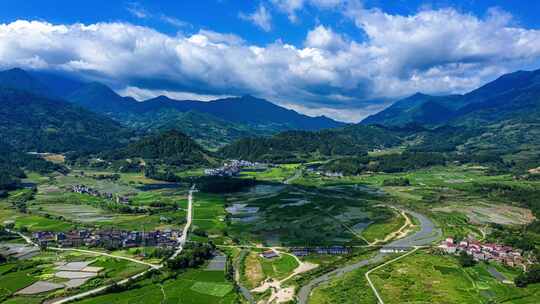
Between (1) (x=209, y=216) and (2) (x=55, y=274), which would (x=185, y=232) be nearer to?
(1) (x=209, y=216)

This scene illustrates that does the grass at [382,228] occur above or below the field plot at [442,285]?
above

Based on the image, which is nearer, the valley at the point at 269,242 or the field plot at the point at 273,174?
the valley at the point at 269,242

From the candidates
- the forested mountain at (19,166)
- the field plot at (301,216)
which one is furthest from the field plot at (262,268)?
the forested mountain at (19,166)

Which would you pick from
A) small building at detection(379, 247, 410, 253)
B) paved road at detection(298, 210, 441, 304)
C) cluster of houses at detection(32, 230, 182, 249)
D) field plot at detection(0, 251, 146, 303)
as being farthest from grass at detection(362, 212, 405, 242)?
field plot at detection(0, 251, 146, 303)

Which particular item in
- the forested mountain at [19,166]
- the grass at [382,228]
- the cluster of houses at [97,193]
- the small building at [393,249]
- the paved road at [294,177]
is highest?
the forested mountain at [19,166]

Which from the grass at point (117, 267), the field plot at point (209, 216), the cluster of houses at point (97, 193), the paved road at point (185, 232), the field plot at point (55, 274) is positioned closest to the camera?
the field plot at point (55, 274)

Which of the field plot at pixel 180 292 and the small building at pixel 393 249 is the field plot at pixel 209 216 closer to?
the field plot at pixel 180 292

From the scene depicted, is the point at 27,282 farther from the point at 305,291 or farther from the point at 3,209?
the point at 3,209

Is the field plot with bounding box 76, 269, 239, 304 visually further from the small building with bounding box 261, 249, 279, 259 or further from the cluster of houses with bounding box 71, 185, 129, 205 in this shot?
the cluster of houses with bounding box 71, 185, 129, 205
